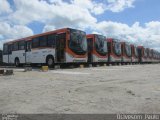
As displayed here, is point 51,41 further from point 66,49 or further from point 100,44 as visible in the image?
point 100,44

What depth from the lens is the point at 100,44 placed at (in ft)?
96.2

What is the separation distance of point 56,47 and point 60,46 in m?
0.50

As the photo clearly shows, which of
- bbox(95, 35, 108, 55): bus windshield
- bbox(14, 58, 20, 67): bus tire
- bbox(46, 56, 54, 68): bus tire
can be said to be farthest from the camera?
bbox(14, 58, 20, 67): bus tire

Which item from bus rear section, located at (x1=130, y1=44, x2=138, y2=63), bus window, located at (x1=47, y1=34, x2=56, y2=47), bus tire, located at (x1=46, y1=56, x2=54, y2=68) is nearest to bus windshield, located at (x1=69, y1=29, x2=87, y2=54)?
bus window, located at (x1=47, y1=34, x2=56, y2=47)

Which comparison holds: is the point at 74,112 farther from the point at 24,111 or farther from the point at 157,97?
the point at 157,97

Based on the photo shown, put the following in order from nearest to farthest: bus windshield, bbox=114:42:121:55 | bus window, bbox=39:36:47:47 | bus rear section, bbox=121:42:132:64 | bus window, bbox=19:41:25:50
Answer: bus window, bbox=39:36:47:47
bus window, bbox=19:41:25:50
bus windshield, bbox=114:42:121:55
bus rear section, bbox=121:42:132:64

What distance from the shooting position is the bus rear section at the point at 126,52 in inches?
1451

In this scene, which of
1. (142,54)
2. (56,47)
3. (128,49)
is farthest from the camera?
(142,54)

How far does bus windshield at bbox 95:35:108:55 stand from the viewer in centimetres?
2893

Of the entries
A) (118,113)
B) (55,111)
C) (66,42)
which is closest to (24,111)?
(55,111)

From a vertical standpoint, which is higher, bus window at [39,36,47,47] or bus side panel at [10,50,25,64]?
bus window at [39,36,47,47]

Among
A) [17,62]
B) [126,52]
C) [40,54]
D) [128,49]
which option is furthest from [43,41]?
[128,49]

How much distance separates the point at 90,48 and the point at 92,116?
2277 cm

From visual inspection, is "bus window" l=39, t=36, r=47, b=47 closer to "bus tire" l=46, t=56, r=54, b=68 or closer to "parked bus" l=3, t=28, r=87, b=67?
"parked bus" l=3, t=28, r=87, b=67
